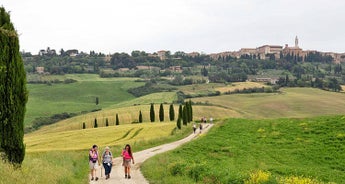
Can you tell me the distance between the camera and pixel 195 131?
6512 cm

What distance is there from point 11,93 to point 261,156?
22103 millimetres

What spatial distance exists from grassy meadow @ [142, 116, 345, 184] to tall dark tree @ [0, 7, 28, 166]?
24.8ft

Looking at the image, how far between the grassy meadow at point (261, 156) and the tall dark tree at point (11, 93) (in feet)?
24.8

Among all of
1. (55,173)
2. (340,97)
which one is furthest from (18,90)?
(340,97)

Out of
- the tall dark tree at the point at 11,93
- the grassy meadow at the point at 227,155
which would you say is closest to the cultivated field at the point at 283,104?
the grassy meadow at the point at 227,155

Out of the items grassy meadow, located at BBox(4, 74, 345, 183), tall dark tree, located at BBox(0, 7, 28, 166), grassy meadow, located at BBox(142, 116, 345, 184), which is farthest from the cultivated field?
tall dark tree, located at BBox(0, 7, 28, 166)

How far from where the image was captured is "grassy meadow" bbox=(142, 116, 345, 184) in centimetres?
2191

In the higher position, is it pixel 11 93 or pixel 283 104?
pixel 11 93

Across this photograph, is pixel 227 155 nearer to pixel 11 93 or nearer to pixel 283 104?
pixel 11 93

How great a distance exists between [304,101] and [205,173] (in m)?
139

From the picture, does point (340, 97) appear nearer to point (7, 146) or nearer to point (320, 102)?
point (320, 102)

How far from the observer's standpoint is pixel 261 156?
3547cm

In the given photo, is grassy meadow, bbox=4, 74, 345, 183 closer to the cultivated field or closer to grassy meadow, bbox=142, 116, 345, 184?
grassy meadow, bbox=142, 116, 345, 184

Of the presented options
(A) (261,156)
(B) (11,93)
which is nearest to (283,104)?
(A) (261,156)
